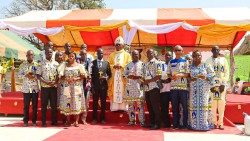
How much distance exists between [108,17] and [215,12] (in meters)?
3.80

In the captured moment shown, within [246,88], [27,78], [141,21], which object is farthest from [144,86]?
[246,88]

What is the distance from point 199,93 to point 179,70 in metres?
0.63

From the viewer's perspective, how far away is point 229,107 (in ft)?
33.0

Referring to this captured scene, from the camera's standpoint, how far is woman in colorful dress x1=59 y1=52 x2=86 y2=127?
27.9ft

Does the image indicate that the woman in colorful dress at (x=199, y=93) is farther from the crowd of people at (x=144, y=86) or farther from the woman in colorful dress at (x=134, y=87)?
the woman in colorful dress at (x=134, y=87)

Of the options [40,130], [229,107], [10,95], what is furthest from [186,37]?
[40,130]

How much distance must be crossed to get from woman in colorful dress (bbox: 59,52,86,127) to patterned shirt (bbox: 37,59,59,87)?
0.54ft

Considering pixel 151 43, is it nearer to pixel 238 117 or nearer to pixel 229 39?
pixel 229 39

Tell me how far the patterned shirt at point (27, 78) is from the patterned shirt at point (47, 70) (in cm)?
11

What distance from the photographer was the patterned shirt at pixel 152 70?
8.30 metres

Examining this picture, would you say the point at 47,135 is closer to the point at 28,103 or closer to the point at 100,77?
the point at 28,103

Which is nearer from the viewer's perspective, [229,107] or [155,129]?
[155,129]

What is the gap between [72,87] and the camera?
28.1ft

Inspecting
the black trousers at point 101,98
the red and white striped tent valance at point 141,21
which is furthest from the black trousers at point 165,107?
the red and white striped tent valance at point 141,21
